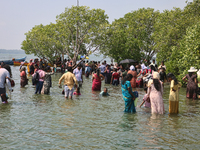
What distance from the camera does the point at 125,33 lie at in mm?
44750

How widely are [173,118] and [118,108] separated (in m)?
2.62

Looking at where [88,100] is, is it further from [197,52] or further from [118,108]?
[197,52]

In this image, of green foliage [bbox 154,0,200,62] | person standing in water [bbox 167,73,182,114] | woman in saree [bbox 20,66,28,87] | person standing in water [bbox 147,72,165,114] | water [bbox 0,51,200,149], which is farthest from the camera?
green foliage [bbox 154,0,200,62]

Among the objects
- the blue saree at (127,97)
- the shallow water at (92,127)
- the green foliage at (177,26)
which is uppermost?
the green foliage at (177,26)

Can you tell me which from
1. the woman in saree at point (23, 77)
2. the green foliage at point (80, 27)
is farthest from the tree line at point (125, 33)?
the woman in saree at point (23, 77)

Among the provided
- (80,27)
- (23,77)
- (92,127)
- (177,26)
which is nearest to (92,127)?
(92,127)

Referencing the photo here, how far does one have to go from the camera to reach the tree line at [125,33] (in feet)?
87.1

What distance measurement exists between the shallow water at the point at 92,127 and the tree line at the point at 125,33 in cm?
1099

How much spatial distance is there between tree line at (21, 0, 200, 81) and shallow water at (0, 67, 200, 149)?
10986 mm

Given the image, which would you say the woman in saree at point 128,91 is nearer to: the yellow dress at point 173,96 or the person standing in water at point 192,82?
the yellow dress at point 173,96

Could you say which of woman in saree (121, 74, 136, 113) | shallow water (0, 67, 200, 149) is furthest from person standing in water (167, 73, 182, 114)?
woman in saree (121, 74, 136, 113)

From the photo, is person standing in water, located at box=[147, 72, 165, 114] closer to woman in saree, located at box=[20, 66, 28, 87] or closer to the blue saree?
the blue saree

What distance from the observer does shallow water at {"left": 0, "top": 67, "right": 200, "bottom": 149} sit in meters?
7.07

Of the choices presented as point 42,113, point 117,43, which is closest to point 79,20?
point 117,43
